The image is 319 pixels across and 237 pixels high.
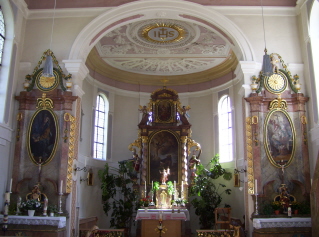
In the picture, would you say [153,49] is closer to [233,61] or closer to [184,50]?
[184,50]

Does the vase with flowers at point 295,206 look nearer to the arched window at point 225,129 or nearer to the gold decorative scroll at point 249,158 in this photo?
the gold decorative scroll at point 249,158

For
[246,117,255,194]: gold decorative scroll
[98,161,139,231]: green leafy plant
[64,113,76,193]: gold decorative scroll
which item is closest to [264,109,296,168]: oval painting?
[246,117,255,194]: gold decorative scroll

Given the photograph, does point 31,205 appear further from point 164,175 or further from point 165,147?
point 165,147

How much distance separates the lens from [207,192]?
584 inches

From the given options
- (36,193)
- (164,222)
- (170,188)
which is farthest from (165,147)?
(36,193)

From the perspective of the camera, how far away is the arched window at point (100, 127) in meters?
16.3

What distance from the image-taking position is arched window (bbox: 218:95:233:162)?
16.4 metres

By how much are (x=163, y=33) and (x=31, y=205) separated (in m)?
8.08

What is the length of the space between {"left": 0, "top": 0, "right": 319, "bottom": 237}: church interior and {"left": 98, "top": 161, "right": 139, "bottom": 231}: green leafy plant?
52 mm

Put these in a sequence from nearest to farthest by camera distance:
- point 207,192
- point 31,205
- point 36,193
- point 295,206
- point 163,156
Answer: point 31,205 < point 295,206 < point 36,193 < point 207,192 < point 163,156

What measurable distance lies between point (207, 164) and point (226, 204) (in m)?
2.17

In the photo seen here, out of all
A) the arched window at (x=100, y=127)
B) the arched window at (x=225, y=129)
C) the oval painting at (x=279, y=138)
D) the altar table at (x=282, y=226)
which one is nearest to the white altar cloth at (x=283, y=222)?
the altar table at (x=282, y=226)

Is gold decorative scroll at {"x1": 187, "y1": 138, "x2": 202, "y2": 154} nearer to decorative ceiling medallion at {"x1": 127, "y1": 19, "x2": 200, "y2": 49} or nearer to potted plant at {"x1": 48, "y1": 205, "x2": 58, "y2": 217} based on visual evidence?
decorative ceiling medallion at {"x1": 127, "y1": 19, "x2": 200, "y2": 49}

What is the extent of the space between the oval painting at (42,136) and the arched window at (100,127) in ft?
16.3
